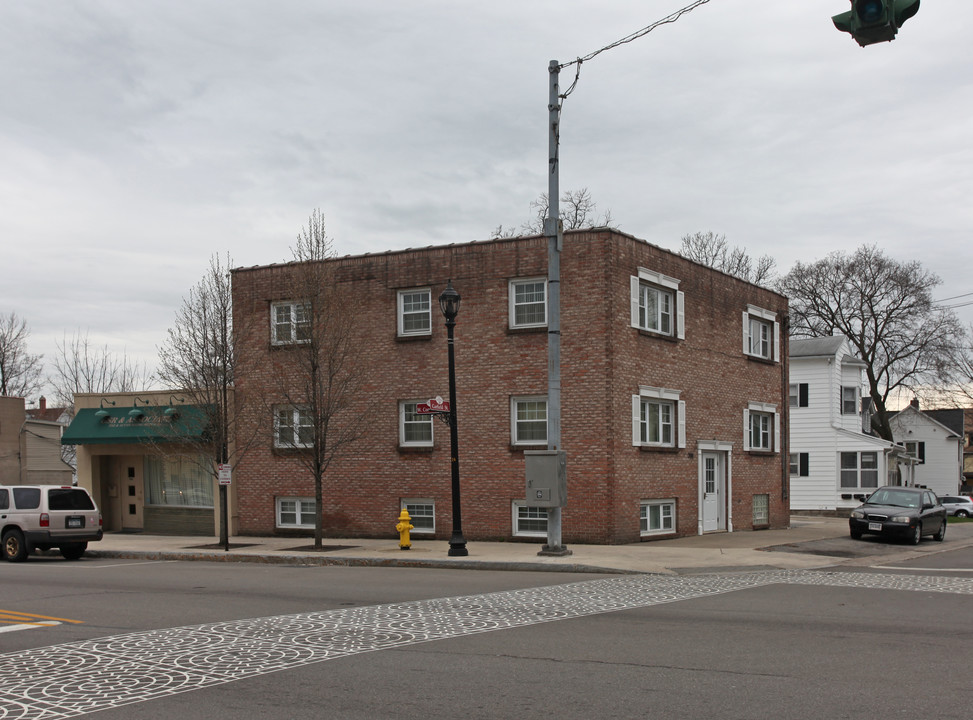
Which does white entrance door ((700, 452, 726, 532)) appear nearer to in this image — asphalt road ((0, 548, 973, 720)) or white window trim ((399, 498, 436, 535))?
white window trim ((399, 498, 436, 535))

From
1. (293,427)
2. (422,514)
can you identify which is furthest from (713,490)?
(293,427)

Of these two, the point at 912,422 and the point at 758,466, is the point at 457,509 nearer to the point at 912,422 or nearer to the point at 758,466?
the point at 758,466

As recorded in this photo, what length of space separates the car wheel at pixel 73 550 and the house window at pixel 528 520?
9.78 metres

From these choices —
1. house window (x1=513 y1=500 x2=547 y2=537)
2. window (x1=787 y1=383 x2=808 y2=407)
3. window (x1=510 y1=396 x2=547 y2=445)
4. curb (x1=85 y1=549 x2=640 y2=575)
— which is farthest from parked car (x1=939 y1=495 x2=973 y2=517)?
curb (x1=85 y1=549 x2=640 y2=575)

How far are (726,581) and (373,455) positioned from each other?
35.7 ft

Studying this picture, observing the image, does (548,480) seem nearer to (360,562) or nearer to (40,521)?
(360,562)

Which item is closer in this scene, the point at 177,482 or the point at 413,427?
the point at 413,427

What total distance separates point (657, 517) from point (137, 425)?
14531 mm

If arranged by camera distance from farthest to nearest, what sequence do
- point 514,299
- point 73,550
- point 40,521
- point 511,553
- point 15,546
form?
point 514,299, point 73,550, point 15,546, point 40,521, point 511,553

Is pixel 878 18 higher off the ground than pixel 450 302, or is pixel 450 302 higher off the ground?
pixel 878 18

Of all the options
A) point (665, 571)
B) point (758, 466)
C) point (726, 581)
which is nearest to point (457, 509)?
point (665, 571)

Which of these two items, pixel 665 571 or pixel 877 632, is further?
pixel 665 571

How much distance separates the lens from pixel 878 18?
26.2ft

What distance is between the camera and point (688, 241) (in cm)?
5231
